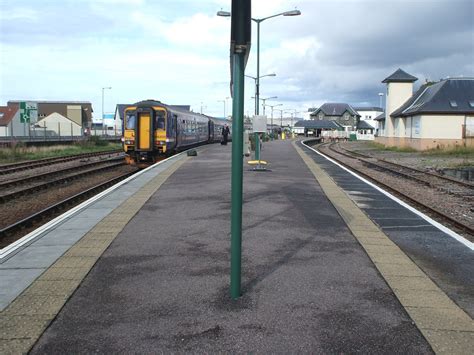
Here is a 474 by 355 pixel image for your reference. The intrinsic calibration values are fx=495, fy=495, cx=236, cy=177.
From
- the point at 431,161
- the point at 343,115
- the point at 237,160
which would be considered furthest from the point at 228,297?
the point at 343,115

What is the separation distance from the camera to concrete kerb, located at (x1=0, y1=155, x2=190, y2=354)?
3924 mm

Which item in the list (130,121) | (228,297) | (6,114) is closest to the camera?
(228,297)

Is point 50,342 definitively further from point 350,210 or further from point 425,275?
point 350,210

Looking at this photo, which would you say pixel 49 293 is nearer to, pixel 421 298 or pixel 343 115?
pixel 421 298

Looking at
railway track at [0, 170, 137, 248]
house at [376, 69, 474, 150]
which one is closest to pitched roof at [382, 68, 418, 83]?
house at [376, 69, 474, 150]

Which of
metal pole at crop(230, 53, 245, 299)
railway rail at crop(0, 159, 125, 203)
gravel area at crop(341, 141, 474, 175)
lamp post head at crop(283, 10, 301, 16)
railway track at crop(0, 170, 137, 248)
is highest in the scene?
lamp post head at crop(283, 10, 301, 16)

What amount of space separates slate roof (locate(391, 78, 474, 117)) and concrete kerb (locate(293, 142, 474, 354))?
110ft

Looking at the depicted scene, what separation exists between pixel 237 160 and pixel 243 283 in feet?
4.61

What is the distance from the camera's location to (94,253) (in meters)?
6.38

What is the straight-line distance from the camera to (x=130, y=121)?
23406 millimetres

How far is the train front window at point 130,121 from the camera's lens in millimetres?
23255

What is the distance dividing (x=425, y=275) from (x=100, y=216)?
18.7 feet

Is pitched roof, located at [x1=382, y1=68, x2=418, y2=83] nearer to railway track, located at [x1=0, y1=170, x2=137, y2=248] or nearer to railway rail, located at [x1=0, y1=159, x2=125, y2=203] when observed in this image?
railway rail, located at [x1=0, y1=159, x2=125, y2=203]

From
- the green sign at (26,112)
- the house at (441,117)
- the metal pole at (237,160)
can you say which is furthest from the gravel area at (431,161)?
the green sign at (26,112)
